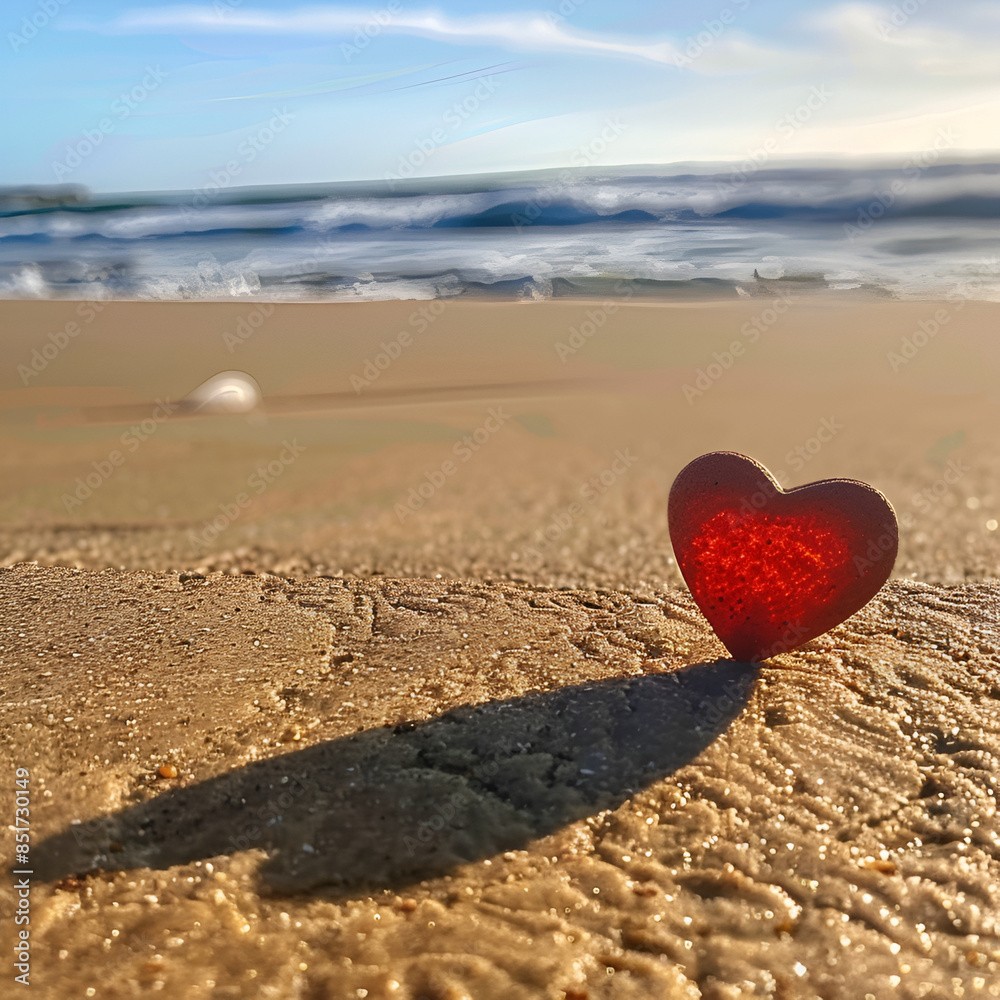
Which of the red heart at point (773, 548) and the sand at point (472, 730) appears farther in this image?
the red heart at point (773, 548)

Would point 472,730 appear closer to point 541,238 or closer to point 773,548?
point 773,548

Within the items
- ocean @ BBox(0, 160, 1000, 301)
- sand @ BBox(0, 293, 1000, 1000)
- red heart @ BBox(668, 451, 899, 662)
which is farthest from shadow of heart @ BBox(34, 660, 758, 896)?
ocean @ BBox(0, 160, 1000, 301)

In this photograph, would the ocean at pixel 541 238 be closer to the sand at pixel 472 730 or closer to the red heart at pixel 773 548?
the sand at pixel 472 730

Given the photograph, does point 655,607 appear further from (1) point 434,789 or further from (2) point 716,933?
(2) point 716,933

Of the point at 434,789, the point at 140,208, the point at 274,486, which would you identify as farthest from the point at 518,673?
the point at 140,208

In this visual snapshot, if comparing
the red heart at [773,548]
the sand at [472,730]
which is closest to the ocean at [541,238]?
the sand at [472,730]

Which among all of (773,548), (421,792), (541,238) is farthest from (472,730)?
(541,238)
